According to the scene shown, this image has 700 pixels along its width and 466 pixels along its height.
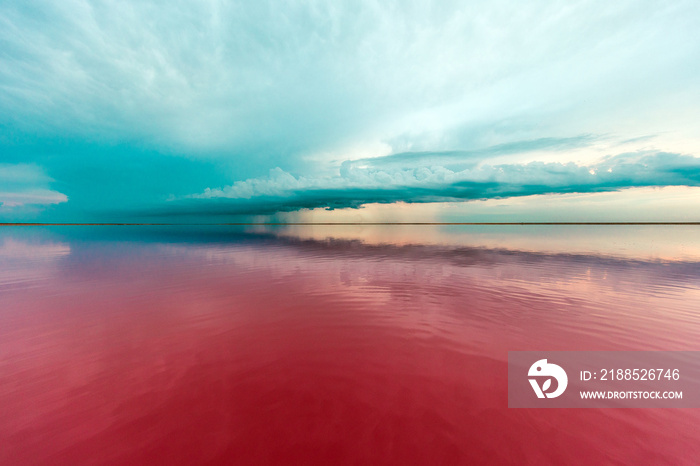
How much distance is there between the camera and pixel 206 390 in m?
5.96

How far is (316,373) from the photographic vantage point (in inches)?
261

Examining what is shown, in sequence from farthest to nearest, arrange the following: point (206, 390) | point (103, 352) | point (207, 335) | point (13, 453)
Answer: point (207, 335), point (103, 352), point (206, 390), point (13, 453)

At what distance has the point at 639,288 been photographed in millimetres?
14633

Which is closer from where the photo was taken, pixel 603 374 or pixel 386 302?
pixel 603 374

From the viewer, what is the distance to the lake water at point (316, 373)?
4523 mm

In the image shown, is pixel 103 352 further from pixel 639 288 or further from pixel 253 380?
pixel 639 288

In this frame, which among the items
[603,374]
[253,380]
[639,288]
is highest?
[253,380]

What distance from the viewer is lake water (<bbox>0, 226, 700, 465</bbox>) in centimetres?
452

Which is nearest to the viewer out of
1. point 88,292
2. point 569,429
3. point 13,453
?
point 13,453

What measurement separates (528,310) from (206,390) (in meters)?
11.9

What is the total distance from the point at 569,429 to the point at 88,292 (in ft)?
65.0

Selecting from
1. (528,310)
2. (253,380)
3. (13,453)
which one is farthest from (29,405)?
(528,310)

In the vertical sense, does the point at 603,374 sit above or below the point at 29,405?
below

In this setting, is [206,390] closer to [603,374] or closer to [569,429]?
[569,429]
